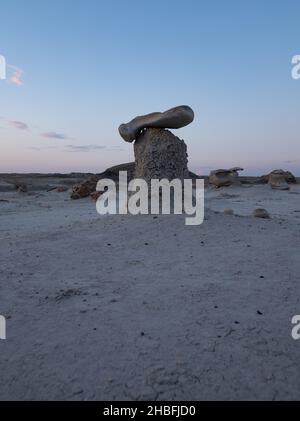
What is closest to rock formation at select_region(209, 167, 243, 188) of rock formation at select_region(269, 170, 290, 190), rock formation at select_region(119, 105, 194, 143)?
rock formation at select_region(269, 170, 290, 190)

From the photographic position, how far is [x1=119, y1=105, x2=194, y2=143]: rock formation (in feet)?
25.0

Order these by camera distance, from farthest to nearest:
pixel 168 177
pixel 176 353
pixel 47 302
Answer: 1. pixel 168 177
2. pixel 47 302
3. pixel 176 353

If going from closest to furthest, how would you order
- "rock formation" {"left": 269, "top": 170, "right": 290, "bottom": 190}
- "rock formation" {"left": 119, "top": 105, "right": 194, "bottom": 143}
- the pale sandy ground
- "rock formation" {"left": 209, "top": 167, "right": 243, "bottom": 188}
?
the pale sandy ground < "rock formation" {"left": 119, "top": 105, "right": 194, "bottom": 143} < "rock formation" {"left": 269, "top": 170, "right": 290, "bottom": 190} < "rock formation" {"left": 209, "top": 167, "right": 243, "bottom": 188}

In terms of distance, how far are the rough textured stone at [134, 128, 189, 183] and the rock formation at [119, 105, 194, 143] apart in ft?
0.57

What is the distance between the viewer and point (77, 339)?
2730 mm

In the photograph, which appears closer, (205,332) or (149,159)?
(205,332)

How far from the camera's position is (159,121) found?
305 inches

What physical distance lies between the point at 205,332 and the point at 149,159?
5383mm

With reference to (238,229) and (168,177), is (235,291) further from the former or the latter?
(168,177)

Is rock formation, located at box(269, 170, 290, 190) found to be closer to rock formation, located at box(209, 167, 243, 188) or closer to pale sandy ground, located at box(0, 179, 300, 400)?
rock formation, located at box(209, 167, 243, 188)

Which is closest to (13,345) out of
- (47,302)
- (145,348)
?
(47,302)

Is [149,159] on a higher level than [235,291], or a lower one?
higher

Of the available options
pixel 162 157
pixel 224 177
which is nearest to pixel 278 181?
pixel 224 177

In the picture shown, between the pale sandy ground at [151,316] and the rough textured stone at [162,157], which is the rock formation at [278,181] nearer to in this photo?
the rough textured stone at [162,157]
